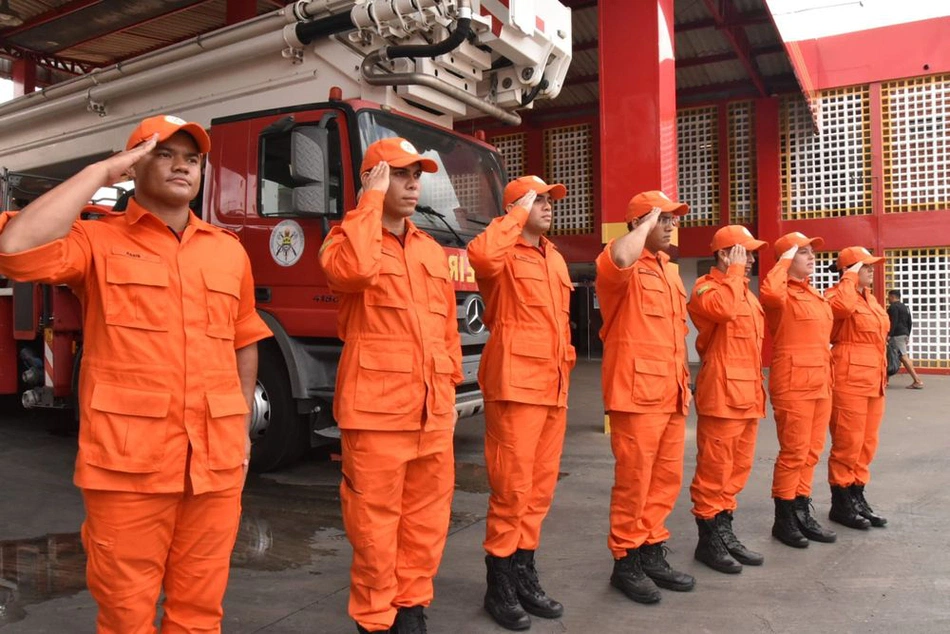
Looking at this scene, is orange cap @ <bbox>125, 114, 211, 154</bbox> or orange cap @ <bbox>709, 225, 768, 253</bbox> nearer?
orange cap @ <bbox>125, 114, 211, 154</bbox>

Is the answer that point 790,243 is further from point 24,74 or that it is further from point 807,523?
point 24,74

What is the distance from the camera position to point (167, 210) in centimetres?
214

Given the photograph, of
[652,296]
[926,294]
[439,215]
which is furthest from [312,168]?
[926,294]

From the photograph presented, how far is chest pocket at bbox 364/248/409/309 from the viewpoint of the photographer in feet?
8.71

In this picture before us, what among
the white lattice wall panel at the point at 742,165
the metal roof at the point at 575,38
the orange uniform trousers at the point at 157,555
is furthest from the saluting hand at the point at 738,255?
the white lattice wall panel at the point at 742,165

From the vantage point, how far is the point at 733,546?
379 centimetres

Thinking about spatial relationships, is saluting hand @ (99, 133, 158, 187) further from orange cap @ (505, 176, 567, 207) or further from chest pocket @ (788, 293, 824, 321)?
chest pocket @ (788, 293, 824, 321)

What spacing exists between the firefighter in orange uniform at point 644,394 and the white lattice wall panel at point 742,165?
11.2m

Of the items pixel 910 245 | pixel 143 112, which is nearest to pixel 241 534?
pixel 143 112

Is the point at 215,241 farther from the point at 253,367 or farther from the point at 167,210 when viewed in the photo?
the point at 253,367

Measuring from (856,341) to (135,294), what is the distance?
4.13 meters

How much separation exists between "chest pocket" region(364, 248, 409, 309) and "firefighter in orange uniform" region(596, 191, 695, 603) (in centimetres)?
99

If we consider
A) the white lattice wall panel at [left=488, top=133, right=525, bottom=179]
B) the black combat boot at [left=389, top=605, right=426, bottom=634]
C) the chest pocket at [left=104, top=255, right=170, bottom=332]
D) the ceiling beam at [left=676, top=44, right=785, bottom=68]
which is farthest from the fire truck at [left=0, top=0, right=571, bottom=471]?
the white lattice wall panel at [left=488, top=133, right=525, bottom=179]

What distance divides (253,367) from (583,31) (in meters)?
11.3
